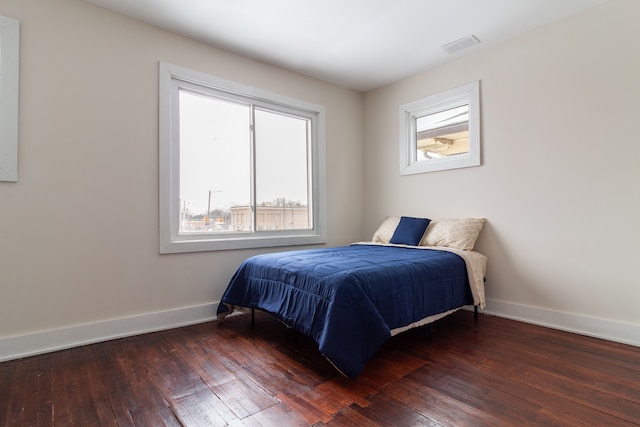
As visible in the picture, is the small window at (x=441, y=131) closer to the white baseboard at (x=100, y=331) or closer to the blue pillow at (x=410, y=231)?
the blue pillow at (x=410, y=231)

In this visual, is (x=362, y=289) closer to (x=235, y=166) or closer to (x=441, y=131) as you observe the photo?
(x=235, y=166)

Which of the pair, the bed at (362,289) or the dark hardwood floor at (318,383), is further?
the bed at (362,289)

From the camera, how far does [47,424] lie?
56.2 inches

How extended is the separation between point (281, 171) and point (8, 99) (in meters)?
2.18

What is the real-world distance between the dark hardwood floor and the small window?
5.70 ft

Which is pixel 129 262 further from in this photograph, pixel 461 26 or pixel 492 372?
pixel 461 26

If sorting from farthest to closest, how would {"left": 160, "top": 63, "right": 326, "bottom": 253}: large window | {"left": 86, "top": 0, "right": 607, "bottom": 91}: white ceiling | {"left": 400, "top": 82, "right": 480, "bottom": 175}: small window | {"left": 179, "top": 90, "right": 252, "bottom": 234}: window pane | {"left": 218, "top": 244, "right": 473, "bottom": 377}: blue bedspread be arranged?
{"left": 400, "top": 82, "right": 480, "bottom": 175}: small window, {"left": 179, "top": 90, "right": 252, "bottom": 234}: window pane, {"left": 160, "top": 63, "right": 326, "bottom": 253}: large window, {"left": 86, "top": 0, "right": 607, "bottom": 91}: white ceiling, {"left": 218, "top": 244, "right": 473, "bottom": 377}: blue bedspread

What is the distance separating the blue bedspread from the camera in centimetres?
181

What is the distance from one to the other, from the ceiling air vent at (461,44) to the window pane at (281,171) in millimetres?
1625

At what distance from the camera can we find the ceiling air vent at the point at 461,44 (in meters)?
2.92

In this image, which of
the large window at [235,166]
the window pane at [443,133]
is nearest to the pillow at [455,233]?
the window pane at [443,133]

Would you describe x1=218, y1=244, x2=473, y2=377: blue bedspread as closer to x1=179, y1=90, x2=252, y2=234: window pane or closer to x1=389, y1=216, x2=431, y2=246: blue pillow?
x1=389, y1=216, x2=431, y2=246: blue pillow

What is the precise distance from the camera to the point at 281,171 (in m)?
3.59

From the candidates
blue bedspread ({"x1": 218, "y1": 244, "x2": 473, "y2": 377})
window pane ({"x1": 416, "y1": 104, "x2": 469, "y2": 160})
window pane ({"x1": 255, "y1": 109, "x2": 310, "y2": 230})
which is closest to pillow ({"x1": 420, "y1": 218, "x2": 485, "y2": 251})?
blue bedspread ({"x1": 218, "y1": 244, "x2": 473, "y2": 377})
